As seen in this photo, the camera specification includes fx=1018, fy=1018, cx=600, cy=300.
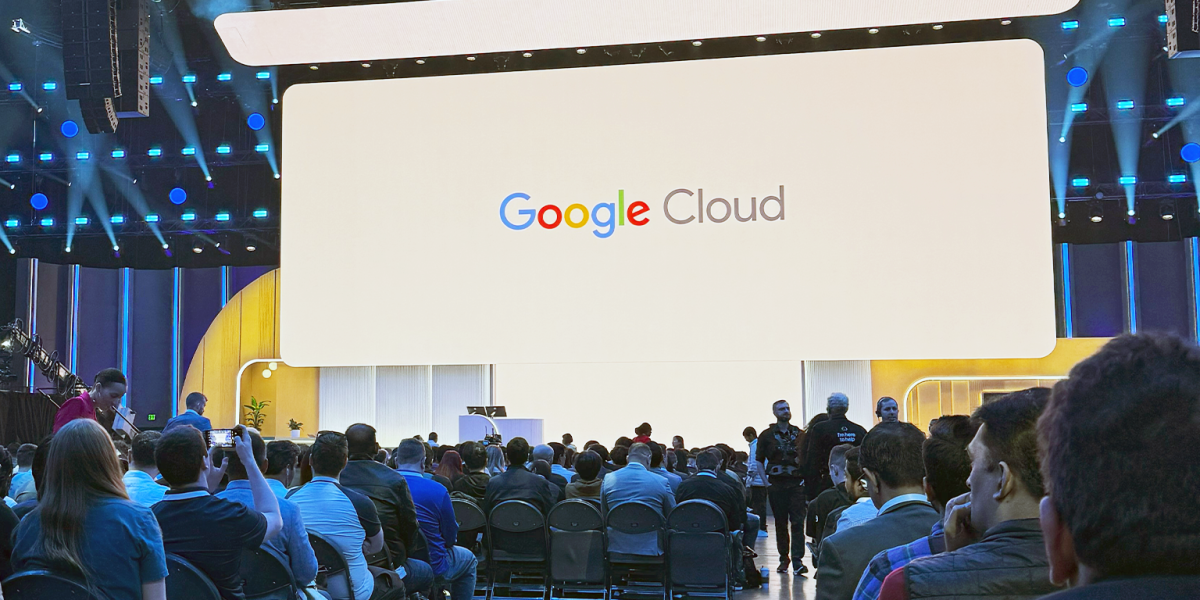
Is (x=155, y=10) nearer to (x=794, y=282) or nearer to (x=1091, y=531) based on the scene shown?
(x=794, y=282)

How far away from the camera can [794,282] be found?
10586mm

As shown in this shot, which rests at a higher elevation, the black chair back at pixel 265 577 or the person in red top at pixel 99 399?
the person in red top at pixel 99 399

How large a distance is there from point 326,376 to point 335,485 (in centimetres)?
1413

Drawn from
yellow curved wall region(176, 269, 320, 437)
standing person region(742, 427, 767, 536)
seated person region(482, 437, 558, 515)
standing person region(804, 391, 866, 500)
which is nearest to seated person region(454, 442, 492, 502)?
seated person region(482, 437, 558, 515)

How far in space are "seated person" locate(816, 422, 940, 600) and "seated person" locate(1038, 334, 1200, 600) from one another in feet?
5.02

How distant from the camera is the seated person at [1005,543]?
1.50 metres

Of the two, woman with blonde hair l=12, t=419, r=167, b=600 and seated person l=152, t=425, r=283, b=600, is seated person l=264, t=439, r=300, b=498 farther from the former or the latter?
woman with blonde hair l=12, t=419, r=167, b=600

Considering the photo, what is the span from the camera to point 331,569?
357cm

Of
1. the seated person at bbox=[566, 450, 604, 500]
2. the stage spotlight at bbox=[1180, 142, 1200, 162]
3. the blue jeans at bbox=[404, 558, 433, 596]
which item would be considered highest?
the stage spotlight at bbox=[1180, 142, 1200, 162]

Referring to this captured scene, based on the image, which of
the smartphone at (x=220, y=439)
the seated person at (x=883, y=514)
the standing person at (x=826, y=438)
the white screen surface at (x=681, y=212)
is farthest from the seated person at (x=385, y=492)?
the white screen surface at (x=681, y=212)

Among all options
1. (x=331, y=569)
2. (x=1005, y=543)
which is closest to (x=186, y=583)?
A: (x=331, y=569)

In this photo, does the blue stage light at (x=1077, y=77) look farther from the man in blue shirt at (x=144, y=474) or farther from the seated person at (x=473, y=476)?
the man in blue shirt at (x=144, y=474)

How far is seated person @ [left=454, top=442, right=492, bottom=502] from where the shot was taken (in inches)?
248

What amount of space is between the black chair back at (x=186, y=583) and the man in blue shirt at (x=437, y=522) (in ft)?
5.50
